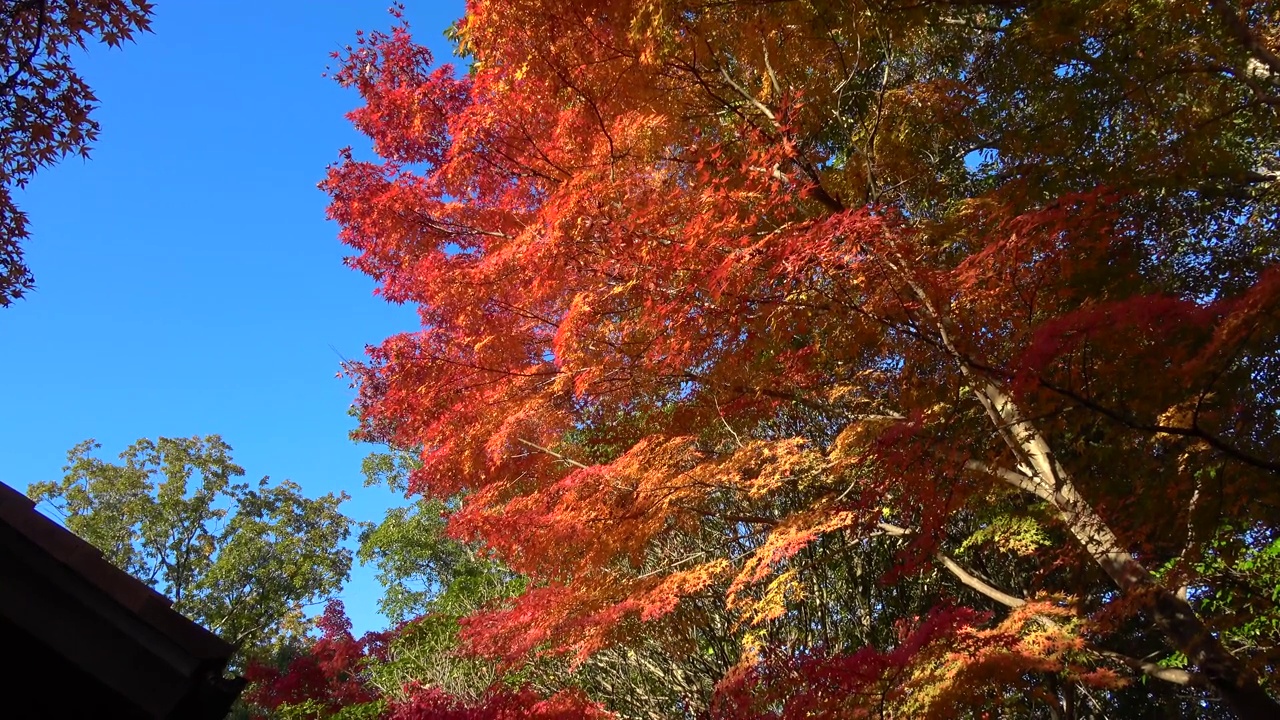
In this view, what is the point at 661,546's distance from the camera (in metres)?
10.2

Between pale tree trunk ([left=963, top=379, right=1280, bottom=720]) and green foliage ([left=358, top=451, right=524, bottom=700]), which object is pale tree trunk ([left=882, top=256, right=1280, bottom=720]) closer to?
pale tree trunk ([left=963, top=379, right=1280, bottom=720])

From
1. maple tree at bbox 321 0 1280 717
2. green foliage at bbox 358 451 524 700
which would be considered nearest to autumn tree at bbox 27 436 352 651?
green foliage at bbox 358 451 524 700

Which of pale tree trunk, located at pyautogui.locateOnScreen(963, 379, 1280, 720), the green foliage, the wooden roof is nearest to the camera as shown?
the wooden roof

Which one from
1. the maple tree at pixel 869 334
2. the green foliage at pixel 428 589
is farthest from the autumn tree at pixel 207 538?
the maple tree at pixel 869 334

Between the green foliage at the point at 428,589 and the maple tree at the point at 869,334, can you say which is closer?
the maple tree at the point at 869,334

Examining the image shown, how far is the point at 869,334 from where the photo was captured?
6.18m

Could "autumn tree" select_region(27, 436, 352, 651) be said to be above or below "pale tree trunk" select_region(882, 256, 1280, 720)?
above

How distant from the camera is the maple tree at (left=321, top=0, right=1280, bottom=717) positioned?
16.5 feet

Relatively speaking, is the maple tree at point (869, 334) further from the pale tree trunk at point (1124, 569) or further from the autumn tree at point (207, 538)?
the autumn tree at point (207, 538)

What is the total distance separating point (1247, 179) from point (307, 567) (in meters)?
19.3

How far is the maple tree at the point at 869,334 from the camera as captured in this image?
5.04m

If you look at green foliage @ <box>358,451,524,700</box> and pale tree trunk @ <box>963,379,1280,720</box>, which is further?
green foliage @ <box>358,451,524,700</box>

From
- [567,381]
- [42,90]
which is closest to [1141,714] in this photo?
Result: [567,381]

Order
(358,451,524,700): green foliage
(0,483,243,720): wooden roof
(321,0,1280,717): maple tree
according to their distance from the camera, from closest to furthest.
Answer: (0,483,243,720): wooden roof
(321,0,1280,717): maple tree
(358,451,524,700): green foliage
